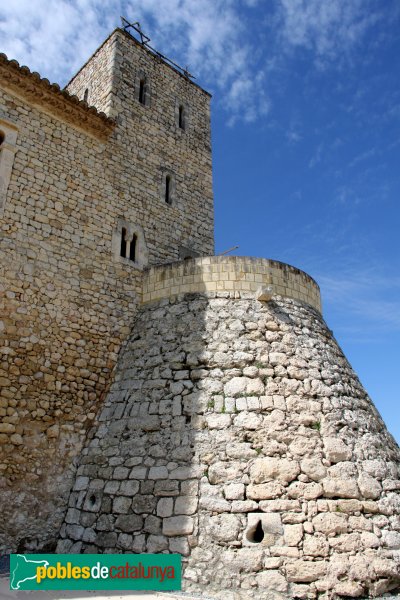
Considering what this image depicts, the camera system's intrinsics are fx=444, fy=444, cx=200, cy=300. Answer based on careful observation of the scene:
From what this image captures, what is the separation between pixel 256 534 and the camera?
5.68m

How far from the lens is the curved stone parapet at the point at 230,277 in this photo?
8047 millimetres

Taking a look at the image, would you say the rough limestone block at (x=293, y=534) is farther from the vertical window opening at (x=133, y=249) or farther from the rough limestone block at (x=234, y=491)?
the vertical window opening at (x=133, y=249)

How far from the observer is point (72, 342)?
7.63 metres

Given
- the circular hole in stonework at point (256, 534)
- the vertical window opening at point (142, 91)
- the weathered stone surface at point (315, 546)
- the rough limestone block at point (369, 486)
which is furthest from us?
the vertical window opening at point (142, 91)

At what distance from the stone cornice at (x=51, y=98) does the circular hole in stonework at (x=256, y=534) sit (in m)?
7.91

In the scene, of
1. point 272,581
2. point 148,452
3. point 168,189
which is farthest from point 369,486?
point 168,189

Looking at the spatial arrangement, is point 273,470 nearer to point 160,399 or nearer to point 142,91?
point 160,399

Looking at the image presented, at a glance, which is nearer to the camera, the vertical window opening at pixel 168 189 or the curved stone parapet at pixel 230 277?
the curved stone parapet at pixel 230 277

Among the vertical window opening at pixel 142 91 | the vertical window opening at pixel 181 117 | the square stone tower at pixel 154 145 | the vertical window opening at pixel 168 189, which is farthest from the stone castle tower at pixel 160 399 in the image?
the vertical window opening at pixel 181 117

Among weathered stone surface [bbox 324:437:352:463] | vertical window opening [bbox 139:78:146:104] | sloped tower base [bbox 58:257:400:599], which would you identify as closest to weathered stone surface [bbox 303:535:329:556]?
sloped tower base [bbox 58:257:400:599]

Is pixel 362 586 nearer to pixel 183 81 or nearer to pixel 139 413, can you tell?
pixel 139 413

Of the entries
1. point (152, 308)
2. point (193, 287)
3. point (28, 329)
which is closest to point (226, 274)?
point (193, 287)

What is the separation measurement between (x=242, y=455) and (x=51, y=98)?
7293 millimetres

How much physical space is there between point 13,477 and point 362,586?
4.81 m
